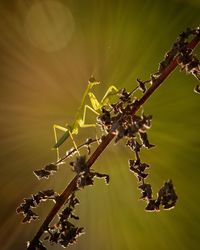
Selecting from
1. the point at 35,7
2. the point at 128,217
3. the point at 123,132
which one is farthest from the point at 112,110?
the point at 35,7

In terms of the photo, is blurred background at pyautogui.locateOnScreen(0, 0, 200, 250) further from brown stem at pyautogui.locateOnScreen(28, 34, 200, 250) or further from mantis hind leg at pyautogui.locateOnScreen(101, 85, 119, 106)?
brown stem at pyautogui.locateOnScreen(28, 34, 200, 250)

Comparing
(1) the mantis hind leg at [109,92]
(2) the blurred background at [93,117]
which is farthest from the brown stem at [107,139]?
(2) the blurred background at [93,117]

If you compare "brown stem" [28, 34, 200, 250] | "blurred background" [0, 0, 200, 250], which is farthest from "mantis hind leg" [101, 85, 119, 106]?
"brown stem" [28, 34, 200, 250]

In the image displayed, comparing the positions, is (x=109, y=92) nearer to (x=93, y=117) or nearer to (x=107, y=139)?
(x=93, y=117)

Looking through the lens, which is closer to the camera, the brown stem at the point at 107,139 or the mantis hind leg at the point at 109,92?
the brown stem at the point at 107,139

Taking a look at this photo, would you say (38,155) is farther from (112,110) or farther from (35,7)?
(112,110)

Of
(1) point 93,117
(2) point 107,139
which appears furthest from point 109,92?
(2) point 107,139

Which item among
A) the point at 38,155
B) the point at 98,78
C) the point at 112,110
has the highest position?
the point at 98,78

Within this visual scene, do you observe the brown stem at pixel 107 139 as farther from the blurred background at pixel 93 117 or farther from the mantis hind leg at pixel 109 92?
the blurred background at pixel 93 117
